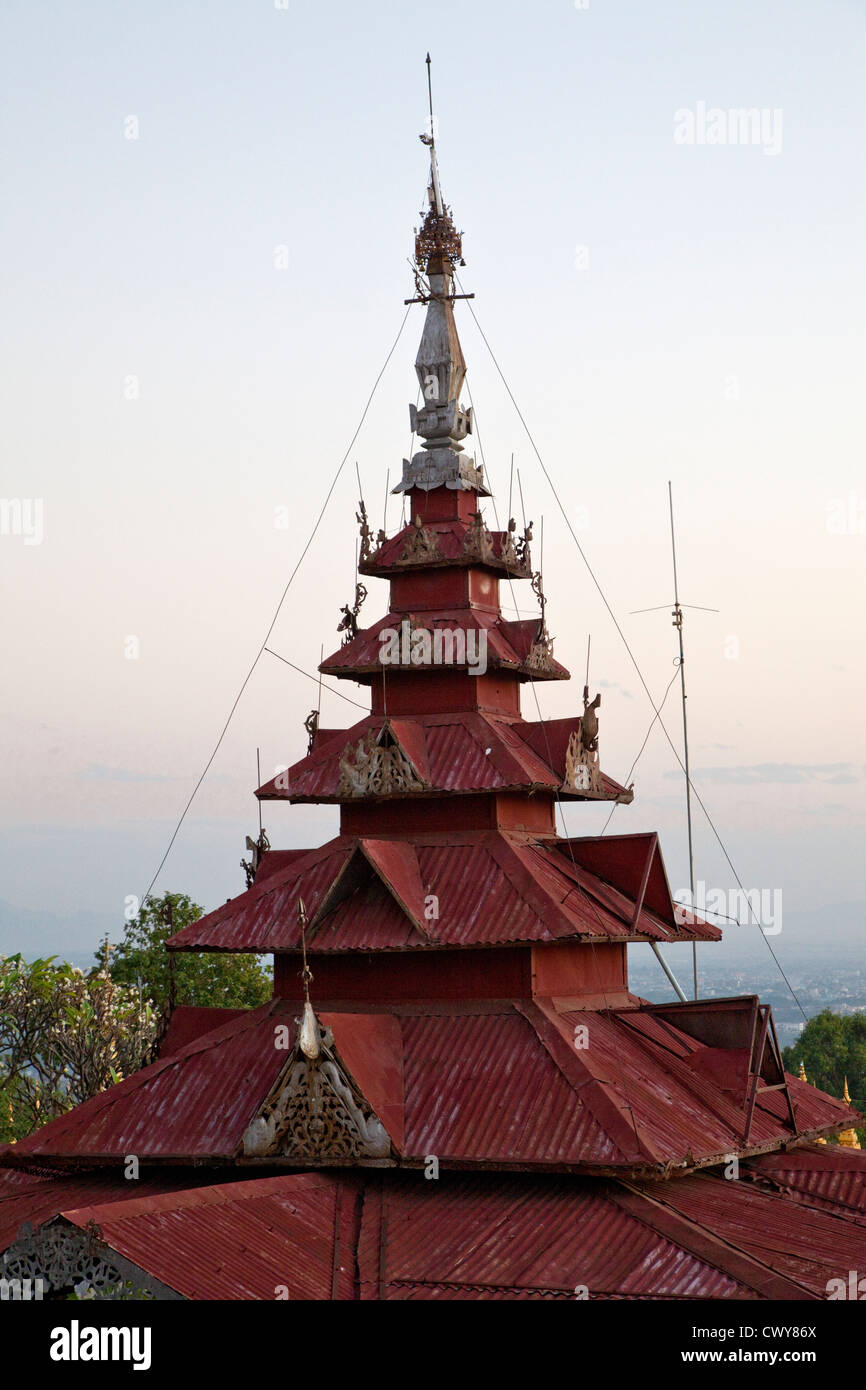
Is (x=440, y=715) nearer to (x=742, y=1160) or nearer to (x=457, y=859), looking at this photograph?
(x=457, y=859)

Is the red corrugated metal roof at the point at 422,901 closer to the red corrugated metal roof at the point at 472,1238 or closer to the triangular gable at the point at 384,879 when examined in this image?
the triangular gable at the point at 384,879

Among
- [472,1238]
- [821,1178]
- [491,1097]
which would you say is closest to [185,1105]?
[491,1097]

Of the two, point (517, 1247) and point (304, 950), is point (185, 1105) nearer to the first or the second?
point (304, 950)

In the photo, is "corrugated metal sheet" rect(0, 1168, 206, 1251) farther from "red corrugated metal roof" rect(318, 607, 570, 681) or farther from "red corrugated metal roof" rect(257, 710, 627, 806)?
"red corrugated metal roof" rect(318, 607, 570, 681)

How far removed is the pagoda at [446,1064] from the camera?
20.0 m

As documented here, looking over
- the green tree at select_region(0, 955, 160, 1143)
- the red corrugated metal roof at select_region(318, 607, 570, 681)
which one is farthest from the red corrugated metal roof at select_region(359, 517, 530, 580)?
the green tree at select_region(0, 955, 160, 1143)

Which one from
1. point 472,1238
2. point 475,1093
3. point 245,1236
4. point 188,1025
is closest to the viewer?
point 245,1236

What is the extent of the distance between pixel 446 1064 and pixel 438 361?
12.5 meters

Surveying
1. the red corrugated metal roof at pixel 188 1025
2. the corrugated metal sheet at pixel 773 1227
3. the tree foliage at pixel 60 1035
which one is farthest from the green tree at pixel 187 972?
the corrugated metal sheet at pixel 773 1227

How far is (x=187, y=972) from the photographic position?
55.3m

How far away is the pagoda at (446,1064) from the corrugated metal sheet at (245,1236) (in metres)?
0.04

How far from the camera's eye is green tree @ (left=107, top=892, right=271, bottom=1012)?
5488 cm
